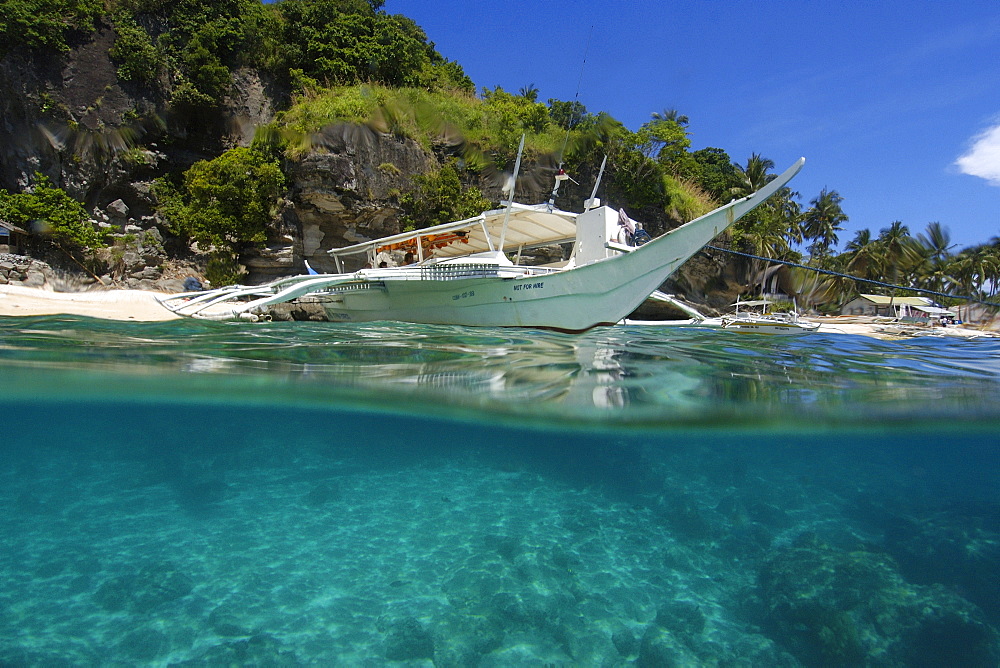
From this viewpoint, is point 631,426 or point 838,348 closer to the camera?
point 631,426

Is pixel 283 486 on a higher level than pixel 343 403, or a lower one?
lower

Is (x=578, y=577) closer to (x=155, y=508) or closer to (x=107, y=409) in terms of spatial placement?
(x=155, y=508)

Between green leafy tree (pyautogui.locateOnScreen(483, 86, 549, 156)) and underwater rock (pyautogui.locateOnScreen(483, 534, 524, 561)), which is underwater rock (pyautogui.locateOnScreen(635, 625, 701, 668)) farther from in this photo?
green leafy tree (pyautogui.locateOnScreen(483, 86, 549, 156))

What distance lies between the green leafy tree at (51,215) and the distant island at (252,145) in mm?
76

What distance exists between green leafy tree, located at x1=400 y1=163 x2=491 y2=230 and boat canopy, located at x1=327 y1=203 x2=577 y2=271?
631 cm

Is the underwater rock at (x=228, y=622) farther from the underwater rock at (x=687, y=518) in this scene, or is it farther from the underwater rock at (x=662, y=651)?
the underwater rock at (x=687, y=518)

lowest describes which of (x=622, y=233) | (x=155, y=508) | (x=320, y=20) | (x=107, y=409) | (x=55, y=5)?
(x=155, y=508)

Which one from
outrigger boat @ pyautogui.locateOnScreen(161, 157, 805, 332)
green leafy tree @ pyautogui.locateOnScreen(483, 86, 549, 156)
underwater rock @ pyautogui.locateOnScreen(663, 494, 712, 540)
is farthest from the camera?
green leafy tree @ pyautogui.locateOnScreen(483, 86, 549, 156)

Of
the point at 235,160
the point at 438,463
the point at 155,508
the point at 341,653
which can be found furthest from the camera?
the point at 235,160

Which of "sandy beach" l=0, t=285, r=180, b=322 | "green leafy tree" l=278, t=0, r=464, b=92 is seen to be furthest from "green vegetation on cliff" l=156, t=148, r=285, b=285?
"sandy beach" l=0, t=285, r=180, b=322

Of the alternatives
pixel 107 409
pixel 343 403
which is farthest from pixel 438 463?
pixel 107 409

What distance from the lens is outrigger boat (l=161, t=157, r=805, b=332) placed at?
11000 mm

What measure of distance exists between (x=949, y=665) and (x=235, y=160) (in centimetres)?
2647

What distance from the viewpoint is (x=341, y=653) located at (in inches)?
101
